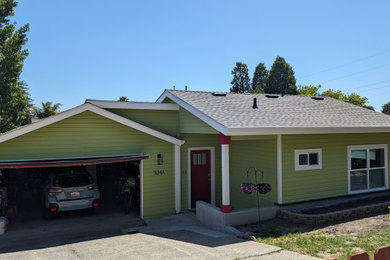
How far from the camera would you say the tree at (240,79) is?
53812 mm

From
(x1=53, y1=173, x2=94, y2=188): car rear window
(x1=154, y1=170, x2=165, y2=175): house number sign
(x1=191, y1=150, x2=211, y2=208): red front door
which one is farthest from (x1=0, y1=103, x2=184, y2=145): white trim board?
(x1=53, y1=173, x2=94, y2=188): car rear window

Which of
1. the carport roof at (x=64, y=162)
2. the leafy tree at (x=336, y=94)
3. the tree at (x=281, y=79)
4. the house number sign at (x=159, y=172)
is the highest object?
the tree at (x=281, y=79)

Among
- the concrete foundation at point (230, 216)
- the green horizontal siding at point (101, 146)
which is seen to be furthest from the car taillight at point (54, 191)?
the concrete foundation at point (230, 216)

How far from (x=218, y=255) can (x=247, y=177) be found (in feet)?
16.5

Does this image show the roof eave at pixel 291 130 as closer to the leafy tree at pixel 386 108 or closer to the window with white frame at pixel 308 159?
the window with white frame at pixel 308 159

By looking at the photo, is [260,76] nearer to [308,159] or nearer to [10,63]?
[10,63]

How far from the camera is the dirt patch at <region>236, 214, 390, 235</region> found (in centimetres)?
727

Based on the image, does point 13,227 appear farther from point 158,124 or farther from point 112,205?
point 158,124

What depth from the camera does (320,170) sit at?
31.9 ft

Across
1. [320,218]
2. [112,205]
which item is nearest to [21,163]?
[112,205]

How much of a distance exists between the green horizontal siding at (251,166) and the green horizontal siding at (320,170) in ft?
1.27

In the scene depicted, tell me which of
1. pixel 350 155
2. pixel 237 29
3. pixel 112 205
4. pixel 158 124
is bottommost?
pixel 112 205

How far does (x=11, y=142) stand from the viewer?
8078 mm

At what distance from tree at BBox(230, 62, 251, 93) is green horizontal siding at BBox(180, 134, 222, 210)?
4361 centimetres
